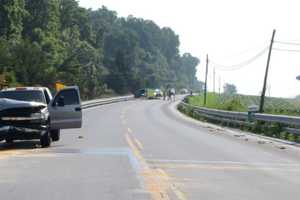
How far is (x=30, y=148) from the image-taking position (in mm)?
20875

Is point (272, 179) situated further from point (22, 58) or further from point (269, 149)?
point (22, 58)

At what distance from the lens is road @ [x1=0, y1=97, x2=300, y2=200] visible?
11.5 metres

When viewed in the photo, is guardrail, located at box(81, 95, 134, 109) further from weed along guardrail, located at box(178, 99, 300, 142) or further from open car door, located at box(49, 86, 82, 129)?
open car door, located at box(49, 86, 82, 129)

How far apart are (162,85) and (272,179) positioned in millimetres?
165413

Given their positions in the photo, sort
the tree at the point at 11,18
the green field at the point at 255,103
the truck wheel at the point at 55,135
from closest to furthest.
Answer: the truck wheel at the point at 55,135
the green field at the point at 255,103
the tree at the point at 11,18

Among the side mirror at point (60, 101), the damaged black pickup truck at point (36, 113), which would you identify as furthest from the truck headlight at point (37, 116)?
the side mirror at point (60, 101)

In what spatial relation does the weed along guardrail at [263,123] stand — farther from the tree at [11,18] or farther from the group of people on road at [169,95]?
the group of people on road at [169,95]

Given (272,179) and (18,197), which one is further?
(272,179)

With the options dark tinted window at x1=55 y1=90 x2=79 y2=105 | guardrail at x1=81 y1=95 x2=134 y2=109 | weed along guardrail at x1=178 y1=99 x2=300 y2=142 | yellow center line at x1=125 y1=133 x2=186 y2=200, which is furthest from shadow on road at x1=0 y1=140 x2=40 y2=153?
guardrail at x1=81 y1=95 x2=134 y2=109

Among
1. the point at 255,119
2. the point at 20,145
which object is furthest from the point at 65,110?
the point at 255,119

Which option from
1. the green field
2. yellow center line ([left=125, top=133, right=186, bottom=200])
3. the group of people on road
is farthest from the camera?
the group of people on road

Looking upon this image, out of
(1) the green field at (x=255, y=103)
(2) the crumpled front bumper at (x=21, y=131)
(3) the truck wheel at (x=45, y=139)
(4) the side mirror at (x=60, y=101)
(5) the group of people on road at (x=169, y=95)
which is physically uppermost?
(4) the side mirror at (x=60, y=101)

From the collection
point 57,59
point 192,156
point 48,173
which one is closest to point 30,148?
point 192,156

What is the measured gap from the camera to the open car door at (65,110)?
2311 cm
